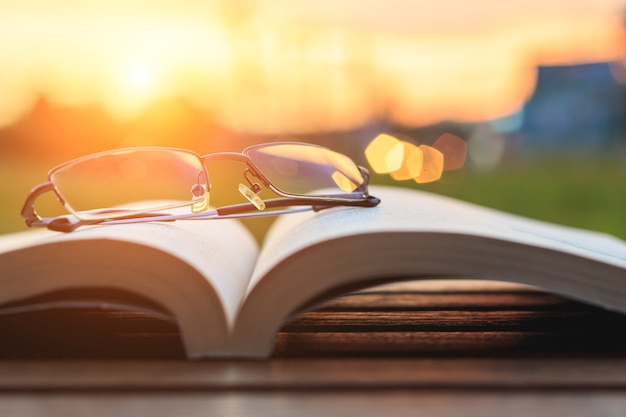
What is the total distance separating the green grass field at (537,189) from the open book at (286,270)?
55.8 inches

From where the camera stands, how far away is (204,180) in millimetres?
792

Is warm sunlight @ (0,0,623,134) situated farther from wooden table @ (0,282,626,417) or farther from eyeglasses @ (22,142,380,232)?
wooden table @ (0,282,626,417)

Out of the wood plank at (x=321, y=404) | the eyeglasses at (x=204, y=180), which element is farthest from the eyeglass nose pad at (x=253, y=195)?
the wood plank at (x=321, y=404)

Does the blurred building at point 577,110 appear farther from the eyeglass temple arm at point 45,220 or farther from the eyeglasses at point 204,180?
the eyeglass temple arm at point 45,220

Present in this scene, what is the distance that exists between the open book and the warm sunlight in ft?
4.18

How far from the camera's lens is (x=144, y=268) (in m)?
0.58

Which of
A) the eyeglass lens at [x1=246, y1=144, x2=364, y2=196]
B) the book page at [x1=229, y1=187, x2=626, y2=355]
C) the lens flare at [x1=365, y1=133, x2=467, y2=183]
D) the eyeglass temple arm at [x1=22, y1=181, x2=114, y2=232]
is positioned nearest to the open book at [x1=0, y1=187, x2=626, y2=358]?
the book page at [x1=229, y1=187, x2=626, y2=355]

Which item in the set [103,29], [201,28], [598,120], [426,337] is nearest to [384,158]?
[201,28]

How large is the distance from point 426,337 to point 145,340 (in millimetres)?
293

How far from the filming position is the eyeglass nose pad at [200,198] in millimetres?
785

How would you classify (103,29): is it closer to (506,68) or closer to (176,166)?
(176,166)

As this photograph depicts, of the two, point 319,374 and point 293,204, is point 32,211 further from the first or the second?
point 319,374

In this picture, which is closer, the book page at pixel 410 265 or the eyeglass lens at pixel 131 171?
the book page at pixel 410 265

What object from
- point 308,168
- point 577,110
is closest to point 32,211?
point 308,168
